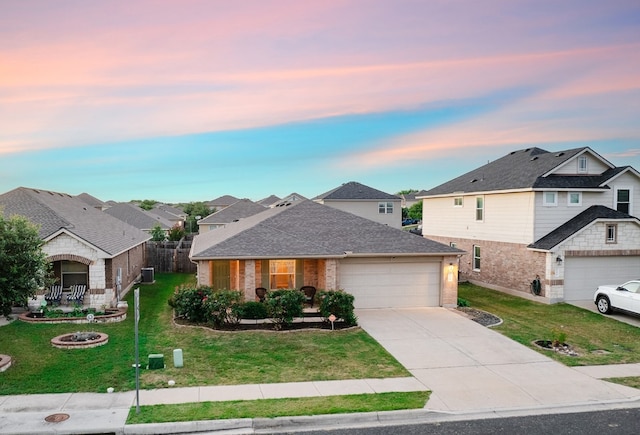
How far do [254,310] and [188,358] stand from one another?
4.96 meters

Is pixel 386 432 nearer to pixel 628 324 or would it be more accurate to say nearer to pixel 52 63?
pixel 628 324

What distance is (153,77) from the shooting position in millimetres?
22766

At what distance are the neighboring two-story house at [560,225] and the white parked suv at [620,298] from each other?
2.32 meters

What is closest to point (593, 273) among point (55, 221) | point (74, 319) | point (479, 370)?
point (479, 370)

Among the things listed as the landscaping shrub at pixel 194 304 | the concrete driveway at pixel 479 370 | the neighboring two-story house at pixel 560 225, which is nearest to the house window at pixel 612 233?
the neighboring two-story house at pixel 560 225

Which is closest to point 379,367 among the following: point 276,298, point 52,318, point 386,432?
point 386,432

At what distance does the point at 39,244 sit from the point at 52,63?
392 inches

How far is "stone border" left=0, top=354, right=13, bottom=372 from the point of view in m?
12.2

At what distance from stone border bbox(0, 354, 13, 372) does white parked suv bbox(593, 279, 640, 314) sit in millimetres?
22115

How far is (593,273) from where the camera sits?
76.0ft

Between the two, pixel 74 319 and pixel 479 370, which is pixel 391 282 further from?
pixel 74 319

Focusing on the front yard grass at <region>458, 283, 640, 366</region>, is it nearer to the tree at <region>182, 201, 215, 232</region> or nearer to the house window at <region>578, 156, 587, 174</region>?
the house window at <region>578, 156, 587, 174</region>

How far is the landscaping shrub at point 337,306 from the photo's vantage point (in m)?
17.5

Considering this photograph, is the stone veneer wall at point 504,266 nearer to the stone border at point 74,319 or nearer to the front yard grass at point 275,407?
the front yard grass at point 275,407
